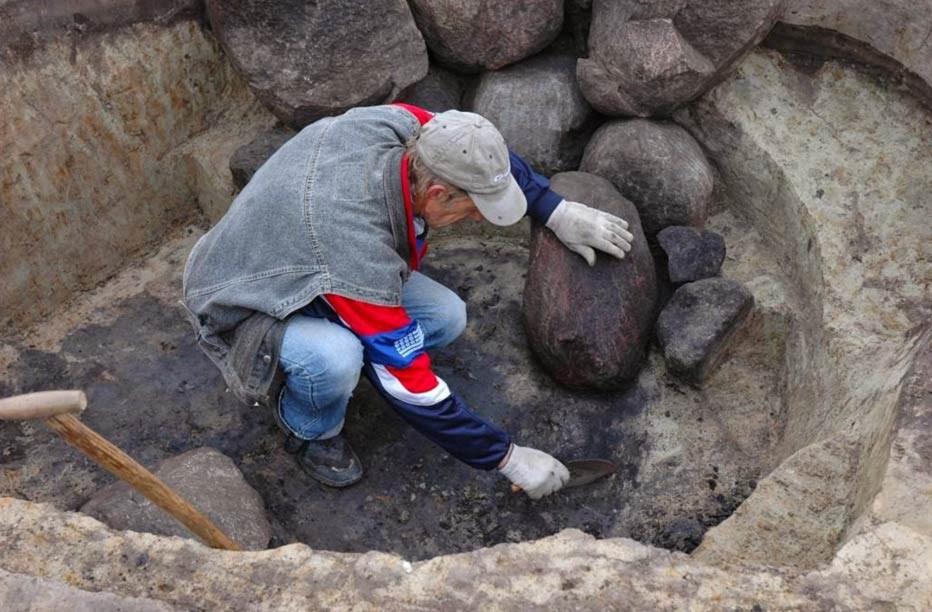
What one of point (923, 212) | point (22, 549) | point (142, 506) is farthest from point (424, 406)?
point (923, 212)

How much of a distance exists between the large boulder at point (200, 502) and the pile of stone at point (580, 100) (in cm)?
96

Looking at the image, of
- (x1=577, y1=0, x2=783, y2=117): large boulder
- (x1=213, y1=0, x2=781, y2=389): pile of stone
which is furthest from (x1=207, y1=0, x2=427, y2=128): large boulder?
(x1=577, y1=0, x2=783, y2=117): large boulder

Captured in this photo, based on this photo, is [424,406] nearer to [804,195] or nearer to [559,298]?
[559,298]

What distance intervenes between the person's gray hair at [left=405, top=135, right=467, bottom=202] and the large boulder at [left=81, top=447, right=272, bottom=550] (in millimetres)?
893

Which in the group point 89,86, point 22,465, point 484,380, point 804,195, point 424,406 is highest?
point 804,195

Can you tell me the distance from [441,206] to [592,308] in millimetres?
635

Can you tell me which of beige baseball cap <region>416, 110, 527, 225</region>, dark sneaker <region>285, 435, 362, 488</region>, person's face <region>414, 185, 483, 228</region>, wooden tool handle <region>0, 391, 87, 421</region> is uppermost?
beige baseball cap <region>416, 110, 527, 225</region>

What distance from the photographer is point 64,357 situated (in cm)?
292

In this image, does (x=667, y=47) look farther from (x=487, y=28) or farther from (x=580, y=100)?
(x=487, y=28)

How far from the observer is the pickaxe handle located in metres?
1.53

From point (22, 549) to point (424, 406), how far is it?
3.08 ft

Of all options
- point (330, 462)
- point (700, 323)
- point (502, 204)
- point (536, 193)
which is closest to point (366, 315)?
point (502, 204)

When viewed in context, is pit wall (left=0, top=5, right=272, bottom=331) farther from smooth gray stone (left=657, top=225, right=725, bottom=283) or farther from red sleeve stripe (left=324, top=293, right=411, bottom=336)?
smooth gray stone (left=657, top=225, right=725, bottom=283)

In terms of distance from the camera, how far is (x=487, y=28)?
9.96ft
